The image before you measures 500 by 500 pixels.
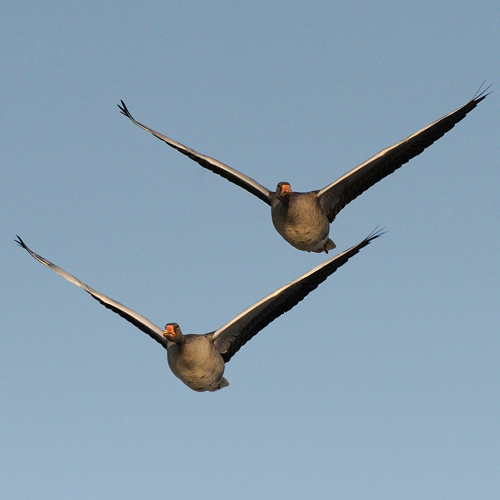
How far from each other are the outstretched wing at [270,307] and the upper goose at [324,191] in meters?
1.79

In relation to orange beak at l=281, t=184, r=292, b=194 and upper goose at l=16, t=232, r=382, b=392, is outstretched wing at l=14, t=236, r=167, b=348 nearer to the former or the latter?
upper goose at l=16, t=232, r=382, b=392

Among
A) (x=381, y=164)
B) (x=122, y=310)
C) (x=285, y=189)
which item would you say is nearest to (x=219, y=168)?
(x=285, y=189)

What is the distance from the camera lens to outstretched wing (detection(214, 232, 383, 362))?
16266mm

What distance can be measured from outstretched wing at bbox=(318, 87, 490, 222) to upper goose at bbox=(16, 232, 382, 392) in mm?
2423

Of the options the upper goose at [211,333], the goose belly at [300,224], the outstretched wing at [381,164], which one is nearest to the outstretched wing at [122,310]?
the upper goose at [211,333]

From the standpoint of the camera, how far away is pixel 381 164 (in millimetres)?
18984

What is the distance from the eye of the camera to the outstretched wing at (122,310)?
17.0 m

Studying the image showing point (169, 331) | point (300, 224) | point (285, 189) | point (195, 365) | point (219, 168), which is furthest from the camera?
point (219, 168)

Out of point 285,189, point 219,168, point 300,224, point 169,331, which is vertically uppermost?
point 219,168

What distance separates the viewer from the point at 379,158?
58.2ft

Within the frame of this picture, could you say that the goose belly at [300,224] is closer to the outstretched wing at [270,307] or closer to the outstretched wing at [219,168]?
the outstretched wing at [219,168]

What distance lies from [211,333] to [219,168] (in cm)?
387

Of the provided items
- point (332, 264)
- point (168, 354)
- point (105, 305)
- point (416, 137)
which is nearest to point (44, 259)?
point (105, 305)

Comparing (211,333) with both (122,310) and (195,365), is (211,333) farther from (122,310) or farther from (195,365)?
(122,310)
